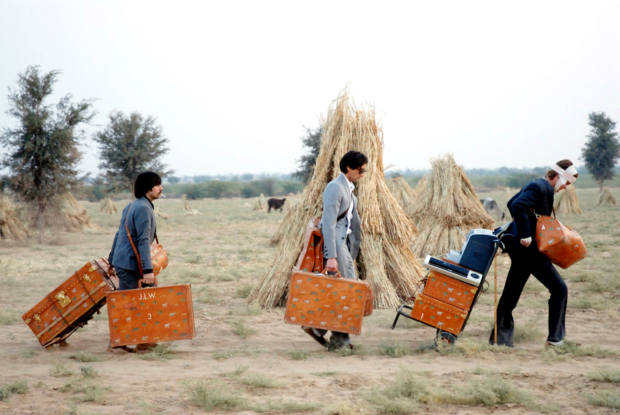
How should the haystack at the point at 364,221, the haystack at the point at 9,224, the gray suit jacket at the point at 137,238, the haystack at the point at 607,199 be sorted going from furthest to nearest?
1. the haystack at the point at 607,199
2. the haystack at the point at 9,224
3. the haystack at the point at 364,221
4. the gray suit jacket at the point at 137,238

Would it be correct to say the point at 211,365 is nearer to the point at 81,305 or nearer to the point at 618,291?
the point at 81,305

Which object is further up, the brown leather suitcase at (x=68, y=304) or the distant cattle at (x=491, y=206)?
the distant cattle at (x=491, y=206)

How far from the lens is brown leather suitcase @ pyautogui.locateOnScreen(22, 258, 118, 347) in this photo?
15.9 ft

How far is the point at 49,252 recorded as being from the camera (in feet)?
43.4

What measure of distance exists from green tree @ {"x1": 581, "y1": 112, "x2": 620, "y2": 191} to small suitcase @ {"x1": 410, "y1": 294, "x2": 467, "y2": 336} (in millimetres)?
32632

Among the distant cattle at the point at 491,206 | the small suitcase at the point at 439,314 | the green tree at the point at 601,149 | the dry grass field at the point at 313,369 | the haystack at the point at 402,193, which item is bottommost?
the dry grass field at the point at 313,369

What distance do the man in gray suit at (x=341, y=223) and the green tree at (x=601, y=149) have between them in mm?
32912

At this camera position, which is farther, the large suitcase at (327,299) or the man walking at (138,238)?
the man walking at (138,238)

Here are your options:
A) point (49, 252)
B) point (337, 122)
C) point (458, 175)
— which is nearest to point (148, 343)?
point (337, 122)

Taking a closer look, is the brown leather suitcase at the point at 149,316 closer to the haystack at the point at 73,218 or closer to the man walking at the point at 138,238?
the man walking at the point at 138,238

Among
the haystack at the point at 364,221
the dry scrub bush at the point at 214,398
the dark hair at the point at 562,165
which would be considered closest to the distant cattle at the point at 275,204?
the haystack at the point at 364,221

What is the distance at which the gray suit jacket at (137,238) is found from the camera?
15.1ft

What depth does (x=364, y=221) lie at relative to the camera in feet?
22.1

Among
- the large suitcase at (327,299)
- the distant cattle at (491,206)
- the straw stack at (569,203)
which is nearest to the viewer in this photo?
the large suitcase at (327,299)
